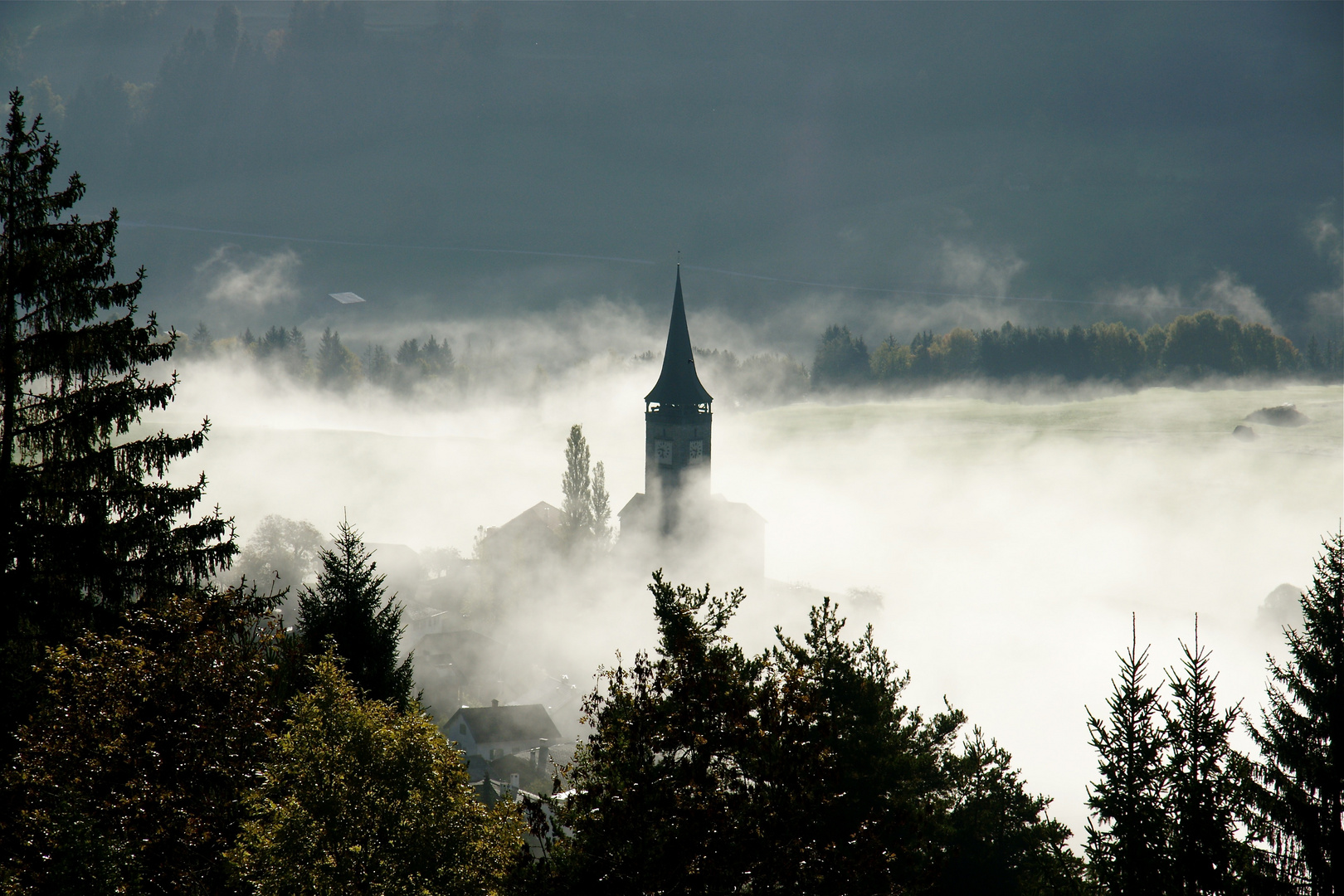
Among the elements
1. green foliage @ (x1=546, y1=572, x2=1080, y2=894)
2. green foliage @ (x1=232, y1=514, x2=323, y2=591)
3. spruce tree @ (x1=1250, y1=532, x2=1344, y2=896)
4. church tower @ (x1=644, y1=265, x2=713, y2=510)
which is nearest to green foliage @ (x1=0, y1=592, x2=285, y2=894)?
green foliage @ (x1=546, y1=572, x2=1080, y2=894)

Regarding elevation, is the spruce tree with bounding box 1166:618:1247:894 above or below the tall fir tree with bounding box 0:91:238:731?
below

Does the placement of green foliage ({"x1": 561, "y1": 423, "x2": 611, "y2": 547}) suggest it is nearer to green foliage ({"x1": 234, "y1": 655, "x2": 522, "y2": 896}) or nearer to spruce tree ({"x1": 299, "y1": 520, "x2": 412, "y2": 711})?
spruce tree ({"x1": 299, "y1": 520, "x2": 412, "y2": 711})

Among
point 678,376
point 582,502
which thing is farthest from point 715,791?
point 582,502

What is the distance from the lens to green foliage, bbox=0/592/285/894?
11805mm

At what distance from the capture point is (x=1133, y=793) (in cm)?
952

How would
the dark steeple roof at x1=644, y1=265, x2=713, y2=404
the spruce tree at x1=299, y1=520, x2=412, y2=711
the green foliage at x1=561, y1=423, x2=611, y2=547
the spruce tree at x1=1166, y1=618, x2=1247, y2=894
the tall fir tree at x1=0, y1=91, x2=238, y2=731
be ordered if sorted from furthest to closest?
the green foliage at x1=561, y1=423, x2=611, y2=547 < the dark steeple roof at x1=644, y1=265, x2=713, y2=404 < the spruce tree at x1=299, y1=520, x2=412, y2=711 < the tall fir tree at x1=0, y1=91, x2=238, y2=731 < the spruce tree at x1=1166, y1=618, x2=1247, y2=894

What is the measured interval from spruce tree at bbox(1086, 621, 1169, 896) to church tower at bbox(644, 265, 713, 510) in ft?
222

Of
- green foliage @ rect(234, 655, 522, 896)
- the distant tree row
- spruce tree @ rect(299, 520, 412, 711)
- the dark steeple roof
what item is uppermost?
the distant tree row

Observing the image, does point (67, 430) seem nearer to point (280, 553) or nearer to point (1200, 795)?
point (1200, 795)

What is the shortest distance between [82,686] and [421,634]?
70.9 m

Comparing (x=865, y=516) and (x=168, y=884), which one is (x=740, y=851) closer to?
(x=168, y=884)

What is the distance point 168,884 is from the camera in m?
12.3

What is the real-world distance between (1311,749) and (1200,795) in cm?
623

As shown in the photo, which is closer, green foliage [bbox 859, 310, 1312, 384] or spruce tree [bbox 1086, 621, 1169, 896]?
spruce tree [bbox 1086, 621, 1169, 896]
